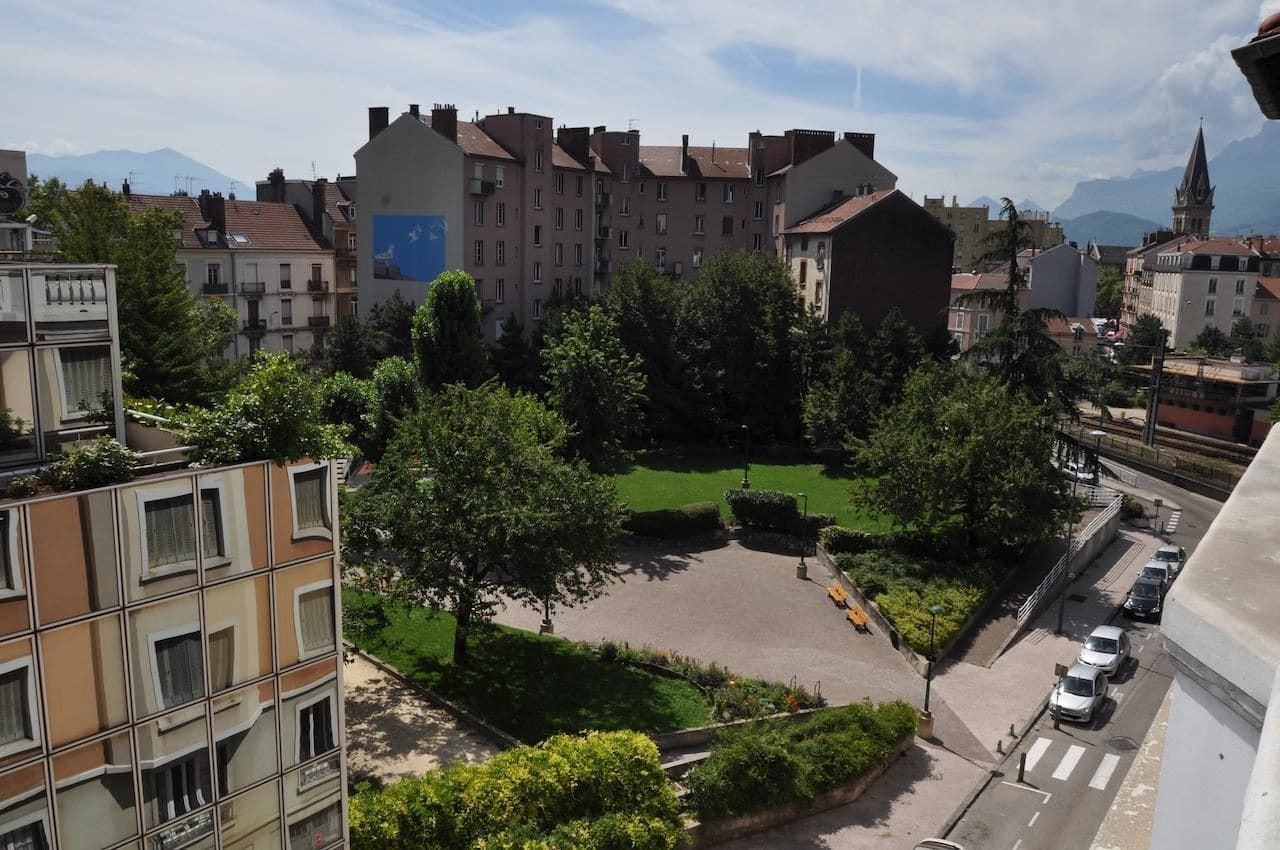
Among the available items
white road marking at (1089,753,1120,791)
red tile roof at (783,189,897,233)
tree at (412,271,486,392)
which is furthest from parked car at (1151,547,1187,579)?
tree at (412,271,486,392)

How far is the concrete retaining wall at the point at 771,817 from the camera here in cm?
2384

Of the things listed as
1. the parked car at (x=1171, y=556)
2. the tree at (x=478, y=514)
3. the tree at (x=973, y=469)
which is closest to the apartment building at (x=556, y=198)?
the tree at (x=973, y=469)

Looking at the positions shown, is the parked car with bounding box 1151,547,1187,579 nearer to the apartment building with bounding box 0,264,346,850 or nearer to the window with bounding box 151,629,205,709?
the apartment building with bounding box 0,264,346,850

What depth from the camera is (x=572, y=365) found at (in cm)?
4516

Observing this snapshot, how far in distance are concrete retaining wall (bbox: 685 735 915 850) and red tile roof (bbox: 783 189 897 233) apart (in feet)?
138

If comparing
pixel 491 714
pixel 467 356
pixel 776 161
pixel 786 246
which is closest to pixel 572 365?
pixel 467 356

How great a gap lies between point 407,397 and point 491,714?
20.3 metres

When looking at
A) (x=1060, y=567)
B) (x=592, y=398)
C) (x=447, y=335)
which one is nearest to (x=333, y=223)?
(x=447, y=335)

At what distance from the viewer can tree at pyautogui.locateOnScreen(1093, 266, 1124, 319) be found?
5384 inches

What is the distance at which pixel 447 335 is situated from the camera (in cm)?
4666

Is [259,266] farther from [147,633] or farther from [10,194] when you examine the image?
[147,633]

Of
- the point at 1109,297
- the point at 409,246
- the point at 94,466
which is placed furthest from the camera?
the point at 1109,297

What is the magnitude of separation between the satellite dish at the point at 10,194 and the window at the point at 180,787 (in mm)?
15573

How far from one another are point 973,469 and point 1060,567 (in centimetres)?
640
